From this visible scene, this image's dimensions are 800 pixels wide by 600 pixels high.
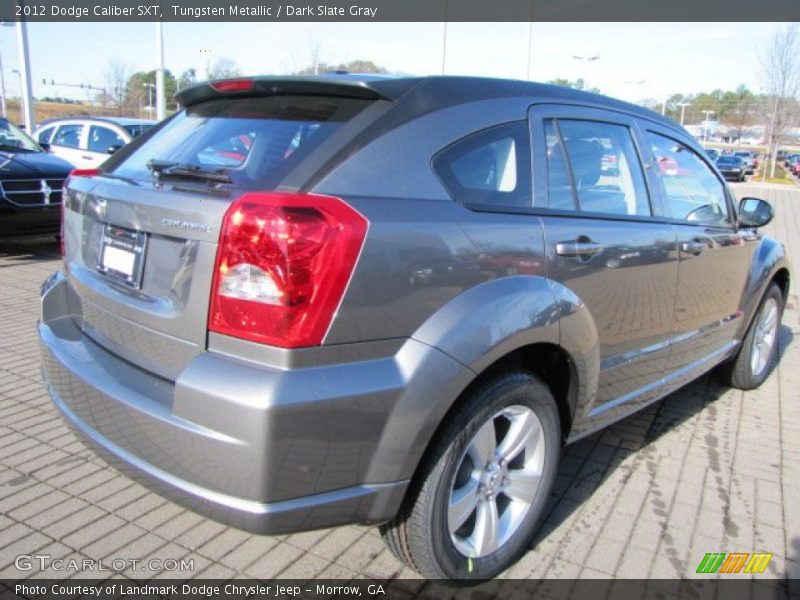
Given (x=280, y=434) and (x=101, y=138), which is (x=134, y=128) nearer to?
(x=101, y=138)

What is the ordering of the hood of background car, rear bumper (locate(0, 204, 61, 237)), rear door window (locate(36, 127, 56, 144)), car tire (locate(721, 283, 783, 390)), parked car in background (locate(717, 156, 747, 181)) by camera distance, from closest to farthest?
car tire (locate(721, 283, 783, 390)) < rear bumper (locate(0, 204, 61, 237)) < the hood of background car < rear door window (locate(36, 127, 56, 144)) < parked car in background (locate(717, 156, 747, 181))

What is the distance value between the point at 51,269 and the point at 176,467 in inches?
254

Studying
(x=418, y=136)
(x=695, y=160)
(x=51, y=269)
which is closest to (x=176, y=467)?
(x=418, y=136)

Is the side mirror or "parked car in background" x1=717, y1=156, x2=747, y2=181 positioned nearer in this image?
the side mirror

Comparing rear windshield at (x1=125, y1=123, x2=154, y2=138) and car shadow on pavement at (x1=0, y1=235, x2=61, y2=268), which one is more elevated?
rear windshield at (x1=125, y1=123, x2=154, y2=138)

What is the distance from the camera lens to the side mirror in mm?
4129

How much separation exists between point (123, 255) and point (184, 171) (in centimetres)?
35

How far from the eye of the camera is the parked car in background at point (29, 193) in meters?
7.23

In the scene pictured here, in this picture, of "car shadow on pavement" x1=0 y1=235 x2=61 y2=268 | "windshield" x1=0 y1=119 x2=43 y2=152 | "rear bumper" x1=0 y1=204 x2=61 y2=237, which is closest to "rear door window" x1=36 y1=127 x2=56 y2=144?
"windshield" x1=0 y1=119 x2=43 y2=152

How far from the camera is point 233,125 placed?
2.49 meters

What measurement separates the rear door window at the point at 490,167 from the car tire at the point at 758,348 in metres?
2.89

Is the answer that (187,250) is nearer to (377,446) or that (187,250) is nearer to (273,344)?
(273,344)

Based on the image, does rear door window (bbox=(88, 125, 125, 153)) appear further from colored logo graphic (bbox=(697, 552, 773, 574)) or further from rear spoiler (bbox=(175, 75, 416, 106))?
colored logo graphic (bbox=(697, 552, 773, 574))

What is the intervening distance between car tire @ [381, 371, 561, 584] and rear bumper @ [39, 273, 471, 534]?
0.15 meters
